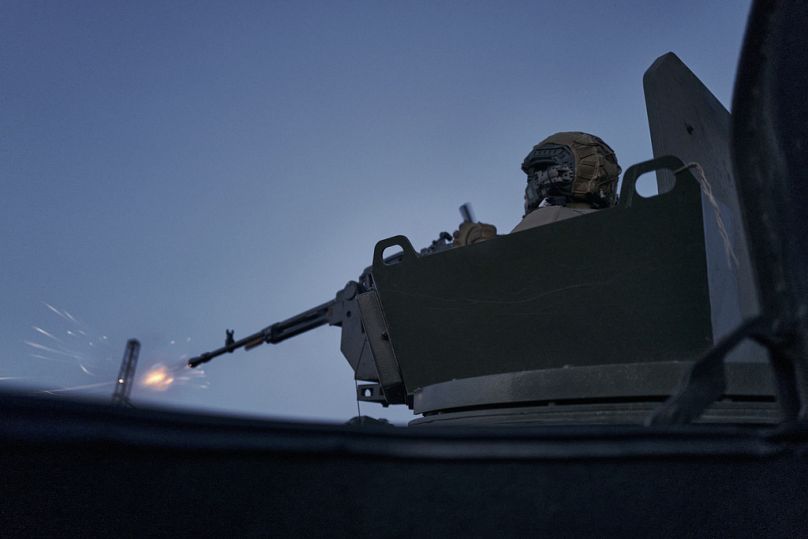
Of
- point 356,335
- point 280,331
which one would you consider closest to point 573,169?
point 356,335

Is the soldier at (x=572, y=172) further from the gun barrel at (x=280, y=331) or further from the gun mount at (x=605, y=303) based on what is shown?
the gun barrel at (x=280, y=331)

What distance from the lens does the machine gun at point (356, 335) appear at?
363 cm

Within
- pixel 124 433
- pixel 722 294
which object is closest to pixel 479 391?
pixel 722 294

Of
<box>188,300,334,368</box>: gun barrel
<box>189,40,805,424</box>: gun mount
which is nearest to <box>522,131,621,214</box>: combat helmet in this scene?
<box>189,40,805,424</box>: gun mount

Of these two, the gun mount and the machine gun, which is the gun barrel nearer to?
the machine gun

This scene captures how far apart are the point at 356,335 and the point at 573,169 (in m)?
2.50

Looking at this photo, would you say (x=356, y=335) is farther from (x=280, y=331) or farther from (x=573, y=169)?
(x=280, y=331)

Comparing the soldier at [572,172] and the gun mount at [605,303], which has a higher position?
the soldier at [572,172]

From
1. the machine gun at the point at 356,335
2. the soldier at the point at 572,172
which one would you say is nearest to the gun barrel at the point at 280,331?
the machine gun at the point at 356,335

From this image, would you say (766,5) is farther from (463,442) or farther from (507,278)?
(507,278)

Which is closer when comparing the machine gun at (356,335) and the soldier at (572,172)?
the soldier at (572,172)

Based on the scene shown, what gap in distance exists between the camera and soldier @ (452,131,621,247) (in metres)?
3.15

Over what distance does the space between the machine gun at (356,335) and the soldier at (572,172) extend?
0.64 meters

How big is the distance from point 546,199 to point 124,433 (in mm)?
2847
